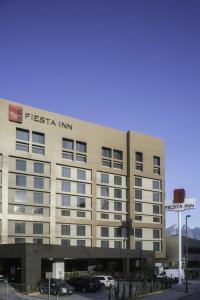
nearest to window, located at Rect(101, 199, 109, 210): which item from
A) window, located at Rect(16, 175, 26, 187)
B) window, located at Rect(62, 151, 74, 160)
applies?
window, located at Rect(62, 151, 74, 160)

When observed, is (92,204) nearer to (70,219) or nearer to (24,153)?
(70,219)

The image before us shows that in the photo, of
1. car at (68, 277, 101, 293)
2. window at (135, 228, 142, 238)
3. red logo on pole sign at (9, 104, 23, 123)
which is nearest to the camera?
car at (68, 277, 101, 293)

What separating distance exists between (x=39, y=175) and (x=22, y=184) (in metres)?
3.90

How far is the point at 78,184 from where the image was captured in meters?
102

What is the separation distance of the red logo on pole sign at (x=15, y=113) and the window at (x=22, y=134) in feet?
6.18

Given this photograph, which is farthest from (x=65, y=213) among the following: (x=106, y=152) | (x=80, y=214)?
(x=106, y=152)

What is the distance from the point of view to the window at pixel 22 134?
93469 mm

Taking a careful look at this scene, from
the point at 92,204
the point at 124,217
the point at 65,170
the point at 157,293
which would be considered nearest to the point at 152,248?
the point at 124,217

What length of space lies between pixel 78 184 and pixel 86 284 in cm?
3456

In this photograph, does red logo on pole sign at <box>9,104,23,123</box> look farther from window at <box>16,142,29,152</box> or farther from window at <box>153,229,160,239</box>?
window at <box>153,229,160,239</box>

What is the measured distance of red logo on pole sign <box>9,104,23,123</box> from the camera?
92000 millimetres

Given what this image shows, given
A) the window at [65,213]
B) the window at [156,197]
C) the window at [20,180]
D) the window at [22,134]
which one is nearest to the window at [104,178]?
the window at [65,213]

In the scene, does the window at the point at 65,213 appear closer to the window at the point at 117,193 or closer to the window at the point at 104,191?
the window at the point at 104,191

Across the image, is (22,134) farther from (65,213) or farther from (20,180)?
(65,213)
